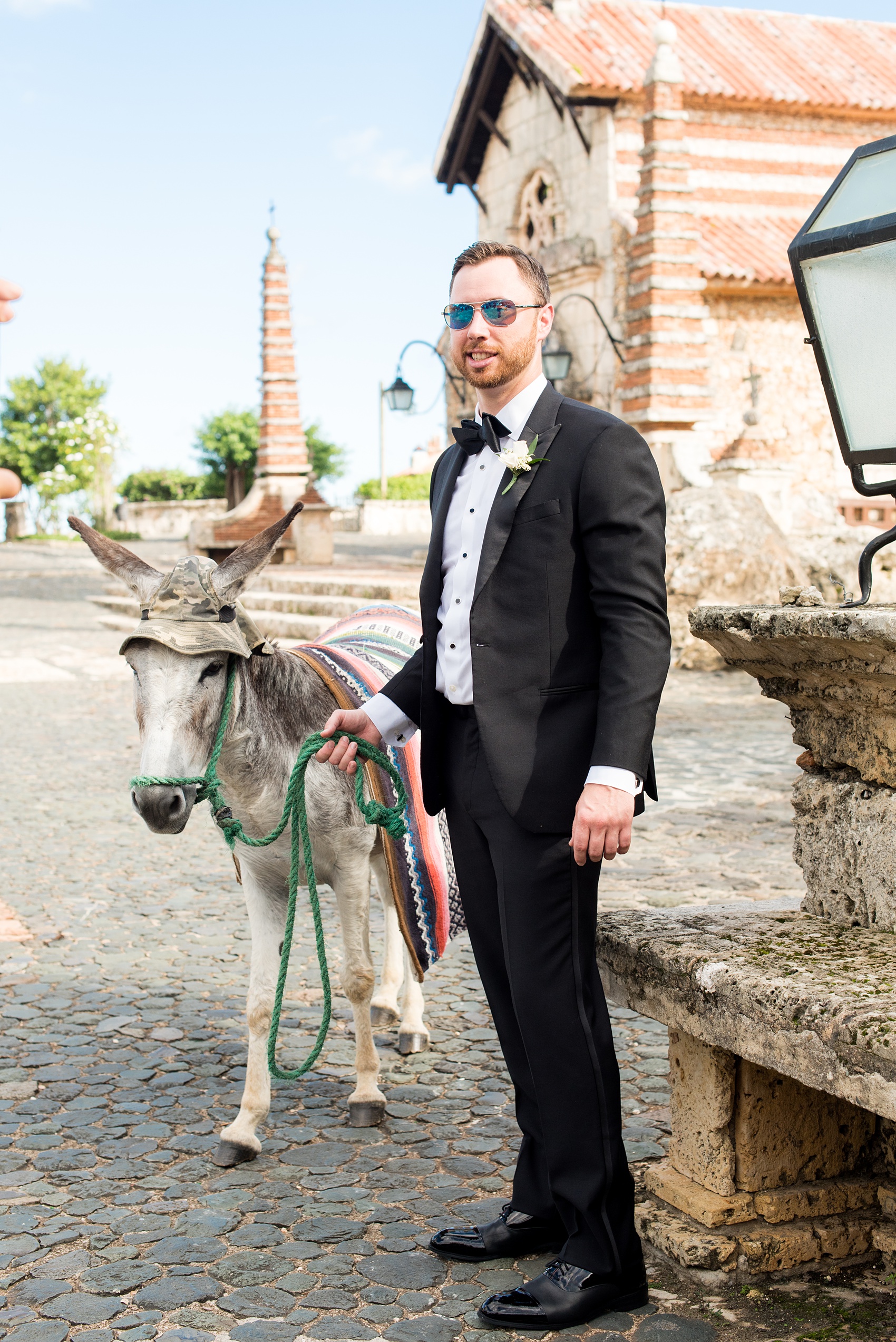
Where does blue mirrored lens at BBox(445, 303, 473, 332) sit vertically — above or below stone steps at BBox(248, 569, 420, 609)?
above

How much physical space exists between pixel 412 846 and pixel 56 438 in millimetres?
→ 51356

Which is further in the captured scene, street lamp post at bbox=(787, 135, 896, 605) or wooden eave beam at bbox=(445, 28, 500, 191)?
wooden eave beam at bbox=(445, 28, 500, 191)

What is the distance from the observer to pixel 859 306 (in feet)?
8.34

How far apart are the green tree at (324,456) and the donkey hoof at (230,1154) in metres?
44.9

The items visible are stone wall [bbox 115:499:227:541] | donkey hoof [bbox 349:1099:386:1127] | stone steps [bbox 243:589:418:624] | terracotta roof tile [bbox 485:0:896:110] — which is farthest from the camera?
stone wall [bbox 115:499:227:541]

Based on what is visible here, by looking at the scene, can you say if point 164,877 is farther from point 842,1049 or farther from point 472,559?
point 842,1049

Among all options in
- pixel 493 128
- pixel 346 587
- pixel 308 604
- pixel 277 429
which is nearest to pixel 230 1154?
pixel 308 604

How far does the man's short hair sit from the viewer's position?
9.11 ft

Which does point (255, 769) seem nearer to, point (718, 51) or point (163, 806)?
point (163, 806)

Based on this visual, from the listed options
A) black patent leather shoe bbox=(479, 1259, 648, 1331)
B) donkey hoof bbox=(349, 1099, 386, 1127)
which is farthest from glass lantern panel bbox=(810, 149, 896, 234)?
donkey hoof bbox=(349, 1099, 386, 1127)

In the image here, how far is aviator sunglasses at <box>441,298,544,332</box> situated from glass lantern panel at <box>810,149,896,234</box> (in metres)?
0.66

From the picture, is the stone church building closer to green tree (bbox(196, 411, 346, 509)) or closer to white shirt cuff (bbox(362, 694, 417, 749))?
white shirt cuff (bbox(362, 694, 417, 749))

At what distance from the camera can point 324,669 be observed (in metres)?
3.96

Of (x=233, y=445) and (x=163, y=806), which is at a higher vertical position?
(x=233, y=445)
